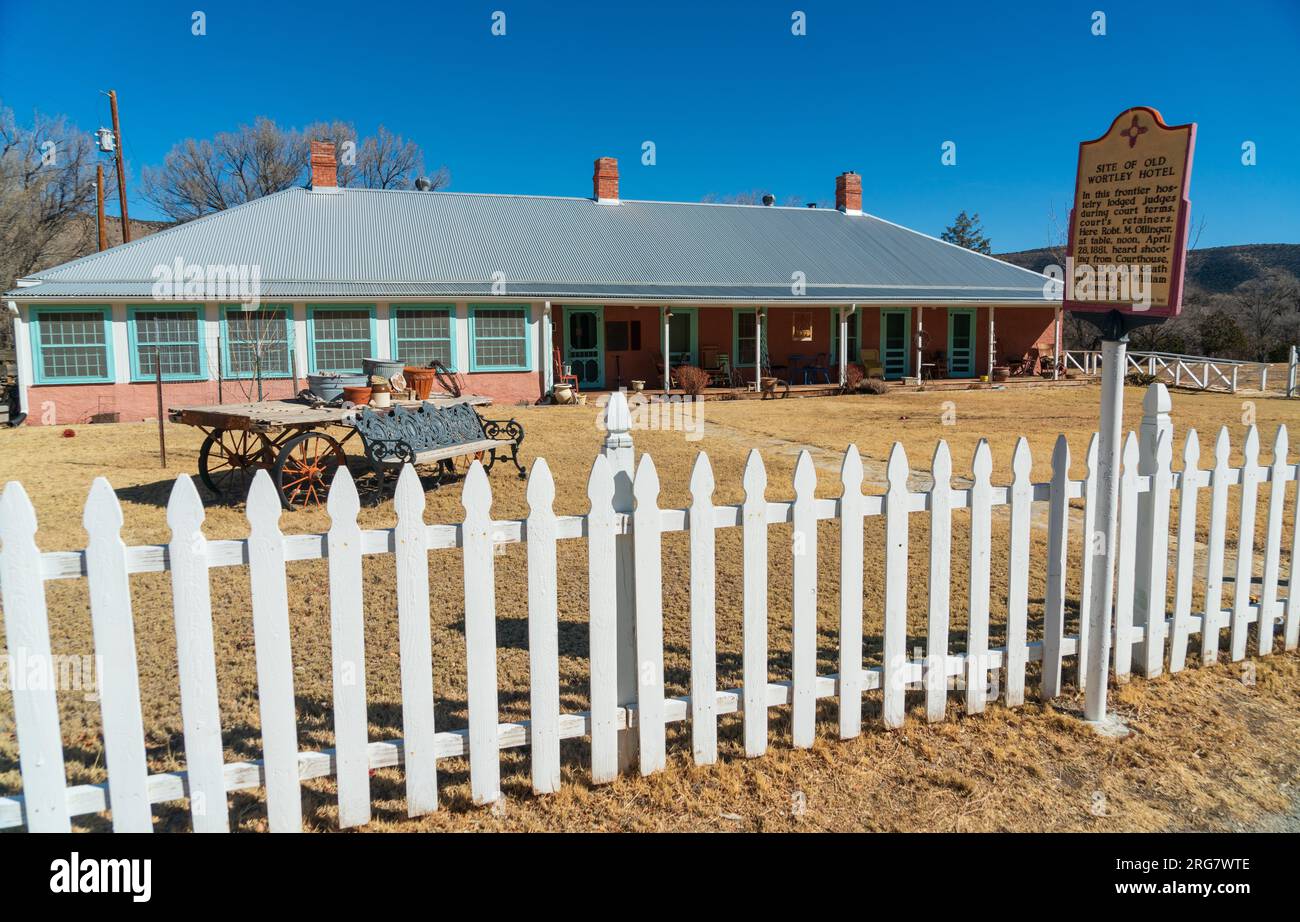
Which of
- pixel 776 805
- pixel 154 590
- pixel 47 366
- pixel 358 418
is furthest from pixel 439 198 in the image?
pixel 776 805

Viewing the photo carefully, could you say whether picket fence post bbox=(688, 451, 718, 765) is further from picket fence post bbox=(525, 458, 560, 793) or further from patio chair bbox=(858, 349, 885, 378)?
patio chair bbox=(858, 349, 885, 378)

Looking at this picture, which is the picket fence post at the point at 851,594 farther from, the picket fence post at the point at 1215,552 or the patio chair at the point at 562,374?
the patio chair at the point at 562,374

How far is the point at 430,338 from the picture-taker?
19391mm

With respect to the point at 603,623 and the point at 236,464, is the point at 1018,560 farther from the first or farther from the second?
the point at 236,464

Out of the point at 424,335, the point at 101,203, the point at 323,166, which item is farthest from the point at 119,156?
the point at 424,335

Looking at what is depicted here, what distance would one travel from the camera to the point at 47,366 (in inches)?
656

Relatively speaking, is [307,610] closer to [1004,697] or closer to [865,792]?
[865,792]

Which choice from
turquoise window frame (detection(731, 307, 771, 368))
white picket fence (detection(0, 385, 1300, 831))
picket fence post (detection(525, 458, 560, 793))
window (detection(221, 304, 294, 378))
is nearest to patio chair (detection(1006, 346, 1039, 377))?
turquoise window frame (detection(731, 307, 771, 368))

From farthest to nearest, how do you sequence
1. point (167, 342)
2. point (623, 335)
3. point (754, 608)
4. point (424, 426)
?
point (623, 335) < point (167, 342) < point (424, 426) < point (754, 608)

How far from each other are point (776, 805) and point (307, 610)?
11.0 feet

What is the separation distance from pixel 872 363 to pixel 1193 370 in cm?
1023

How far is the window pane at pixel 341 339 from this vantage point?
1858 centimetres

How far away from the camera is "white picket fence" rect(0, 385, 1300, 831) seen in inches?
102
